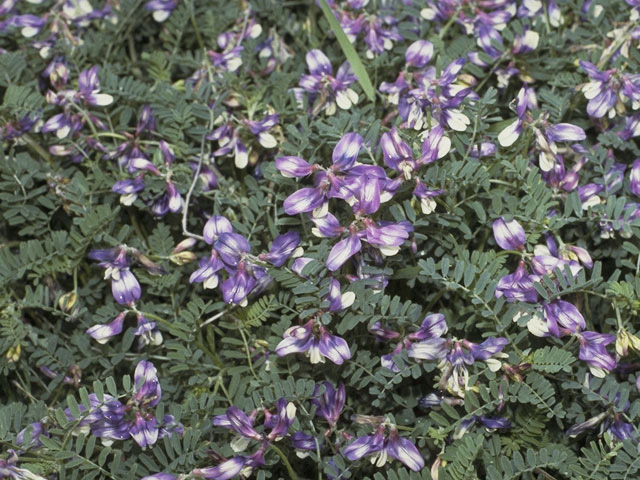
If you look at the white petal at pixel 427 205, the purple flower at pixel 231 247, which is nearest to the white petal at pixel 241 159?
the purple flower at pixel 231 247

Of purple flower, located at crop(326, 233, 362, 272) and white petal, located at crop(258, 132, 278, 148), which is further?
white petal, located at crop(258, 132, 278, 148)

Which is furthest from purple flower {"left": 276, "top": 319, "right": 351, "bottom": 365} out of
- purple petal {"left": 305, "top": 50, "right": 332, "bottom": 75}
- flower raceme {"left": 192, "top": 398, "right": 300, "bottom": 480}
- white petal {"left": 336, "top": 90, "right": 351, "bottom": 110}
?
purple petal {"left": 305, "top": 50, "right": 332, "bottom": 75}

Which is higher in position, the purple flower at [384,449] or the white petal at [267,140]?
the white petal at [267,140]

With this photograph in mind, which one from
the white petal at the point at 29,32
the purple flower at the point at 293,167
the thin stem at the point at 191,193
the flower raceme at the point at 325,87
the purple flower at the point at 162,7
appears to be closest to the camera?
the purple flower at the point at 293,167

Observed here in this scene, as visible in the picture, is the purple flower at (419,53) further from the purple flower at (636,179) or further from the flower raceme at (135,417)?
the flower raceme at (135,417)

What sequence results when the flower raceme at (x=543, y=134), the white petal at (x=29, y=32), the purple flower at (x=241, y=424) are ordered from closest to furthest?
1. the purple flower at (x=241, y=424)
2. the flower raceme at (x=543, y=134)
3. the white petal at (x=29, y=32)

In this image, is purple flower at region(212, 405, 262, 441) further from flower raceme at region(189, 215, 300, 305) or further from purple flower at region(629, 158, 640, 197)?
purple flower at region(629, 158, 640, 197)

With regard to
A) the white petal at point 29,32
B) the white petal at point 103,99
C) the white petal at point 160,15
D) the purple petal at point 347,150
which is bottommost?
the purple petal at point 347,150
